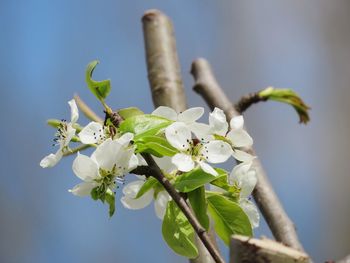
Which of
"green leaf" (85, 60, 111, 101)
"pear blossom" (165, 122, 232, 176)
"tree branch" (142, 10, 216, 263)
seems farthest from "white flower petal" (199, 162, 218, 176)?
"tree branch" (142, 10, 216, 263)

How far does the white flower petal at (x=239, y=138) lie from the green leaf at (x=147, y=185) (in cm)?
8

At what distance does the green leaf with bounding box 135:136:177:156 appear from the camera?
591 millimetres

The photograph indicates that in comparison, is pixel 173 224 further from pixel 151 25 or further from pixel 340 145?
pixel 340 145

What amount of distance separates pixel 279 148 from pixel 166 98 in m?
1.88

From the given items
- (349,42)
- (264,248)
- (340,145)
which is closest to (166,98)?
(264,248)

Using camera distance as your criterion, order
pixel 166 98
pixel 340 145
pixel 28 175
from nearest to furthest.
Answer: pixel 166 98
pixel 28 175
pixel 340 145

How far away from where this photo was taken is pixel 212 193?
60cm

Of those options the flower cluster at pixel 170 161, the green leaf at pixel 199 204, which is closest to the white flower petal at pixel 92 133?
the flower cluster at pixel 170 161

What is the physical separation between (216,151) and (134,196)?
93 millimetres

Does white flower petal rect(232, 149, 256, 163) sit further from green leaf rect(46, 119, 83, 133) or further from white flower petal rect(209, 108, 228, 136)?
green leaf rect(46, 119, 83, 133)

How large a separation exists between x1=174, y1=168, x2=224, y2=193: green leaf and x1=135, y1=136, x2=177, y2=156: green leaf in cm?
3

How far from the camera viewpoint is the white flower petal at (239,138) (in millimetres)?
643

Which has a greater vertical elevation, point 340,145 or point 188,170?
point 188,170

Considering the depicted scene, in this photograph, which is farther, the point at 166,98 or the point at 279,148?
the point at 279,148
